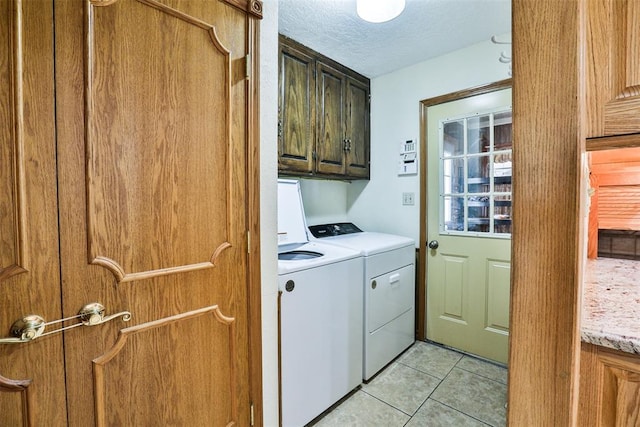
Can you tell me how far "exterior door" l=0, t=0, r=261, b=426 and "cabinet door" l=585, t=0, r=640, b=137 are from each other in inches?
43.3

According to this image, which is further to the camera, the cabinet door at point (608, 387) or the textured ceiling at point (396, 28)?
the textured ceiling at point (396, 28)

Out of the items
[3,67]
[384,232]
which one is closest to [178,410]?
[3,67]

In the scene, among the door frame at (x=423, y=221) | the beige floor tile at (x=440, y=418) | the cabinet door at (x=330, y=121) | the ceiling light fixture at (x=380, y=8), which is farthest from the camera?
the door frame at (x=423, y=221)

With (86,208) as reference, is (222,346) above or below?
below

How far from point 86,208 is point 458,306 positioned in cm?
248

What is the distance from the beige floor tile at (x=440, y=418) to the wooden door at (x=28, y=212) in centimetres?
167

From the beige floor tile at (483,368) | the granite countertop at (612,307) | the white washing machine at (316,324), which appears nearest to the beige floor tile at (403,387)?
the white washing machine at (316,324)

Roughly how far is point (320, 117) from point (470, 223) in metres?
1.46

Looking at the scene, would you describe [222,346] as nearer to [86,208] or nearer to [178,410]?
[178,410]

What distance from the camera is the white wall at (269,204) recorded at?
4.28ft

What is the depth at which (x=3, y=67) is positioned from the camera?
29.3 inches

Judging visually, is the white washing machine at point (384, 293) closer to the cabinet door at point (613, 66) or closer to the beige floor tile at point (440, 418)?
the beige floor tile at point (440, 418)

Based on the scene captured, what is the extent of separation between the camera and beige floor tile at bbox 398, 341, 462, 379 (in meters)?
2.13

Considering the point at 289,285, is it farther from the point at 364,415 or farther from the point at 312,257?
the point at 364,415
